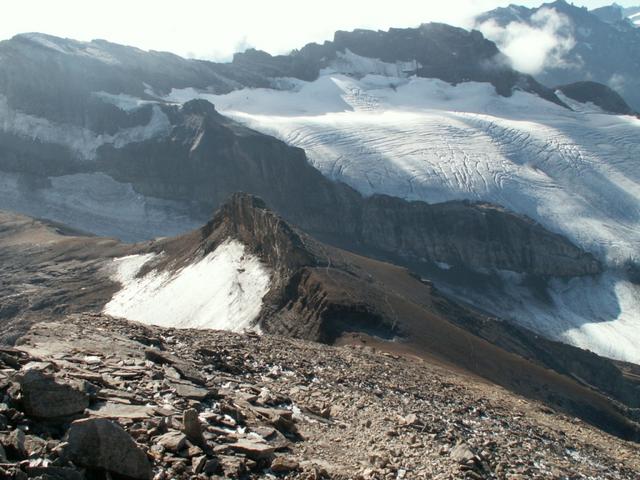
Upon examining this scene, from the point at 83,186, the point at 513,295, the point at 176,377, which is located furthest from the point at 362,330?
the point at 83,186

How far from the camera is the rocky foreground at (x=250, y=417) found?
11.7m

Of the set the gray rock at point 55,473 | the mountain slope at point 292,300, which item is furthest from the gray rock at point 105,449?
the mountain slope at point 292,300

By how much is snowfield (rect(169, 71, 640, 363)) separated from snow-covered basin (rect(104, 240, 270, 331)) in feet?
243

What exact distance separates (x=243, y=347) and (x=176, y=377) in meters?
8.32

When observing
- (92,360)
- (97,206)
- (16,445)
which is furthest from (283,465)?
(97,206)

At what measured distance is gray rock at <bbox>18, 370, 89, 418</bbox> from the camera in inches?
471

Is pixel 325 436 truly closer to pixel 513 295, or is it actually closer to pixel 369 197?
pixel 513 295

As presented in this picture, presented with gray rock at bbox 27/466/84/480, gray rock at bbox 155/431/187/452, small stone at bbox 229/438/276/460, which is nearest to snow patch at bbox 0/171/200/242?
small stone at bbox 229/438/276/460

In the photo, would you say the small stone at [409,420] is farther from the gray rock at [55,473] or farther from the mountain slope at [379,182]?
the mountain slope at [379,182]

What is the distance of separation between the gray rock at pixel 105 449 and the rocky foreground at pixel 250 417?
0.02 meters

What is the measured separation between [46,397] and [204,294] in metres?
50.6

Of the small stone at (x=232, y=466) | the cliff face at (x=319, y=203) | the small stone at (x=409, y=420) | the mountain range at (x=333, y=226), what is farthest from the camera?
the cliff face at (x=319, y=203)

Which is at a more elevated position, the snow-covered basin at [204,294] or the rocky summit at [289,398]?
the rocky summit at [289,398]

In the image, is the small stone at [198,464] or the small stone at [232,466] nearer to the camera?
the small stone at [198,464]
